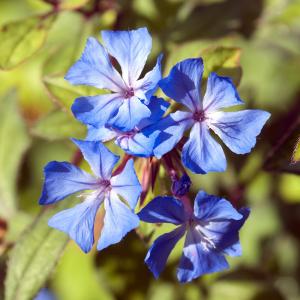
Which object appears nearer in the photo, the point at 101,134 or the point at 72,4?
the point at 101,134

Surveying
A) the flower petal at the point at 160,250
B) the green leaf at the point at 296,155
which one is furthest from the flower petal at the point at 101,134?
the green leaf at the point at 296,155

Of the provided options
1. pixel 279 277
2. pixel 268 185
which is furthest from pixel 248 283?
pixel 268 185

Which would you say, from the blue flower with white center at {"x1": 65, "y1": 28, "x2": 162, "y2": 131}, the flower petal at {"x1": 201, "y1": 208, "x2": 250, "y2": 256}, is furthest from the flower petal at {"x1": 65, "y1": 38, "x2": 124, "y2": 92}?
the flower petal at {"x1": 201, "y1": 208, "x2": 250, "y2": 256}

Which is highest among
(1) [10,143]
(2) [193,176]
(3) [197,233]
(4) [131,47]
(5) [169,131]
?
(4) [131,47]

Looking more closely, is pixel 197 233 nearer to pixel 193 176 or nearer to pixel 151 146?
pixel 151 146

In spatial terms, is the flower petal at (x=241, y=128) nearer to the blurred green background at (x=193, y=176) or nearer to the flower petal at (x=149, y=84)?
the flower petal at (x=149, y=84)

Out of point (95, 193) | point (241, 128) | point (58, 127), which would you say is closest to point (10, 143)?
point (58, 127)

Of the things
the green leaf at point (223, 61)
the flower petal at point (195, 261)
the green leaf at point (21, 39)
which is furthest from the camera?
the green leaf at point (21, 39)
